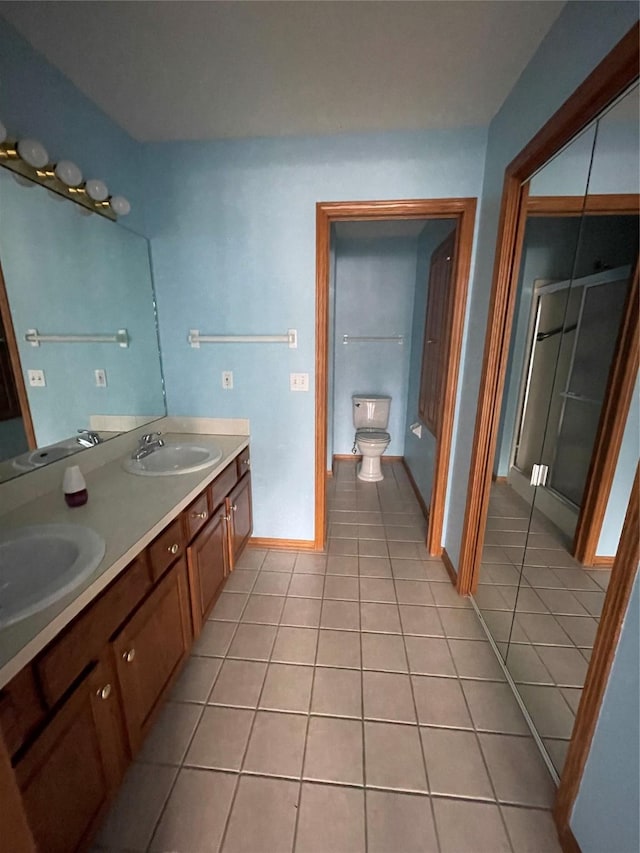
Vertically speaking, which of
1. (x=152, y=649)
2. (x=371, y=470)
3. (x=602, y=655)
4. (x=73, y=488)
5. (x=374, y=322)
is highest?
(x=374, y=322)

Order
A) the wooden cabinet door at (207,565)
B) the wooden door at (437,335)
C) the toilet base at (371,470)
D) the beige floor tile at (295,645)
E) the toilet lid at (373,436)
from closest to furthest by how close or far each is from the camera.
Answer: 1. the wooden cabinet door at (207,565)
2. the beige floor tile at (295,645)
3. the wooden door at (437,335)
4. the toilet lid at (373,436)
5. the toilet base at (371,470)

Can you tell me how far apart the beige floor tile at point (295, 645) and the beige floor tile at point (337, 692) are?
0.09m

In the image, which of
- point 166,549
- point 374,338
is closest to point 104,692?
point 166,549

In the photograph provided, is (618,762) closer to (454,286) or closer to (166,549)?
(166,549)

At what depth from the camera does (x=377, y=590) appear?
2.04m

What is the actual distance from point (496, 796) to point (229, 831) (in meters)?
0.84

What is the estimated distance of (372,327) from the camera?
3906mm

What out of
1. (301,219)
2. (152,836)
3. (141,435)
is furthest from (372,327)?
(152,836)

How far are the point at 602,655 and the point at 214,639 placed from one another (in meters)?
1.56

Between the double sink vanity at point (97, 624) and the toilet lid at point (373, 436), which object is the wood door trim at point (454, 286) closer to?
the double sink vanity at point (97, 624)

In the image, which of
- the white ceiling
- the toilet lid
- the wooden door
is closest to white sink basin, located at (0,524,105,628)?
the white ceiling

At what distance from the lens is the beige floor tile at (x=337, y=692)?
1374 mm

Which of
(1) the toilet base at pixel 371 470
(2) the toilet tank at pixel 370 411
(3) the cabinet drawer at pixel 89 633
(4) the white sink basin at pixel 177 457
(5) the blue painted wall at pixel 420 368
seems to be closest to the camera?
(3) the cabinet drawer at pixel 89 633

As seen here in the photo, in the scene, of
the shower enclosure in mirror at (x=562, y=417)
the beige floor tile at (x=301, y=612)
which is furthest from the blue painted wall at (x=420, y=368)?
the beige floor tile at (x=301, y=612)
